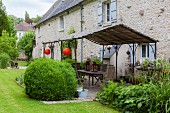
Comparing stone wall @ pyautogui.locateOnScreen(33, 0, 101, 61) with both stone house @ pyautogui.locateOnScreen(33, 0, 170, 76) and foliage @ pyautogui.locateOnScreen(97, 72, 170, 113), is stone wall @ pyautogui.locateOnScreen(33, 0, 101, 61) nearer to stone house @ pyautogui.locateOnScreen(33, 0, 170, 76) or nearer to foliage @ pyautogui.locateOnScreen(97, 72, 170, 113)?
stone house @ pyautogui.locateOnScreen(33, 0, 170, 76)

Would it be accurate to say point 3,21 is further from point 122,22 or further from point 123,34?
point 123,34

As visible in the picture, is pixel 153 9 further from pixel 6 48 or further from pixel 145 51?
pixel 6 48

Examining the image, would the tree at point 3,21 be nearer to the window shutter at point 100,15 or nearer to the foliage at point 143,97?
the window shutter at point 100,15

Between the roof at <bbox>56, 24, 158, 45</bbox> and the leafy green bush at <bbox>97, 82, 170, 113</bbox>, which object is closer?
the leafy green bush at <bbox>97, 82, 170, 113</bbox>

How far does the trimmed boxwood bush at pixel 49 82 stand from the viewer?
8.57 metres

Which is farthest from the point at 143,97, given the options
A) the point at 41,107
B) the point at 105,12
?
the point at 105,12

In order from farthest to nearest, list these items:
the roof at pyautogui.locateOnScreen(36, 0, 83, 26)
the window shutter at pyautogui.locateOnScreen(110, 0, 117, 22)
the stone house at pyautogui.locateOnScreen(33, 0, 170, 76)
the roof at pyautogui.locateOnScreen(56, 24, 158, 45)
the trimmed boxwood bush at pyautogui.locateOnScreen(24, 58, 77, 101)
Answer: the roof at pyautogui.locateOnScreen(36, 0, 83, 26) < the window shutter at pyautogui.locateOnScreen(110, 0, 117, 22) < the stone house at pyautogui.locateOnScreen(33, 0, 170, 76) < the roof at pyautogui.locateOnScreen(56, 24, 158, 45) < the trimmed boxwood bush at pyautogui.locateOnScreen(24, 58, 77, 101)

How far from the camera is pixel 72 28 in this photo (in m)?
21.5

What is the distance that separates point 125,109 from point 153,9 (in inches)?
267

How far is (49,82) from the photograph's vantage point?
8.57 metres

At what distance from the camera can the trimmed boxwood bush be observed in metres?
8.57

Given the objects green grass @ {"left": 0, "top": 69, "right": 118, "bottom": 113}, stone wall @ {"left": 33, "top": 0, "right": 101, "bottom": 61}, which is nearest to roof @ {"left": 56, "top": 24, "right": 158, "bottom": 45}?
green grass @ {"left": 0, "top": 69, "right": 118, "bottom": 113}

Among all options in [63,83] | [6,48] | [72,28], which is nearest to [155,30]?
[63,83]

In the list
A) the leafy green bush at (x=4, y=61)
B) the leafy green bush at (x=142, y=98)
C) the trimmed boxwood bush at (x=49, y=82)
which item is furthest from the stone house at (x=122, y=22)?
the leafy green bush at (x=4, y=61)
